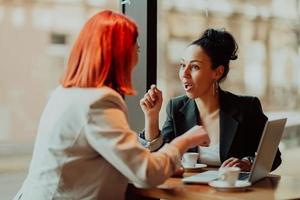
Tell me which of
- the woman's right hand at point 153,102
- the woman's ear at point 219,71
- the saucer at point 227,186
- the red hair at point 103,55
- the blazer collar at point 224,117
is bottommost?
the saucer at point 227,186

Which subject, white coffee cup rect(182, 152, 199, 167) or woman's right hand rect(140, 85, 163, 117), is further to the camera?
woman's right hand rect(140, 85, 163, 117)

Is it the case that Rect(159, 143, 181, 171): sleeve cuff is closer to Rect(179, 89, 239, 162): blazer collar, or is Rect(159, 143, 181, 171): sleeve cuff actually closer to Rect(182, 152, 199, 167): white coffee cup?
Rect(182, 152, 199, 167): white coffee cup

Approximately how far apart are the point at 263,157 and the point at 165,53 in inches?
53.7

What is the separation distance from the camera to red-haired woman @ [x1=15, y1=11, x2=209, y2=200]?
1331 mm

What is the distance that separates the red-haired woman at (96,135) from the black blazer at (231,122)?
1.94 feet

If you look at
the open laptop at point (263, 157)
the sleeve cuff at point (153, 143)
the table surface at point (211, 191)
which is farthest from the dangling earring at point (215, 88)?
the table surface at point (211, 191)

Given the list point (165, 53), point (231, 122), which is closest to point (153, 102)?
point (231, 122)

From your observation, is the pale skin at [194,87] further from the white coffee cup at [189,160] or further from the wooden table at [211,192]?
the wooden table at [211,192]

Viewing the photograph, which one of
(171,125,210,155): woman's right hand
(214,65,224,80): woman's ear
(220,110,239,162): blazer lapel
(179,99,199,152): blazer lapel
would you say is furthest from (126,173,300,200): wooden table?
(214,65,224,80): woman's ear

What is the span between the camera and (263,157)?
160cm

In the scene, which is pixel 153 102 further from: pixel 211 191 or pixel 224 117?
pixel 211 191

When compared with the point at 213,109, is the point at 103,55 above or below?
above

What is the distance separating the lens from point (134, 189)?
1.55 m

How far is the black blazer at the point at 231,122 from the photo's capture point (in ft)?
6.83
